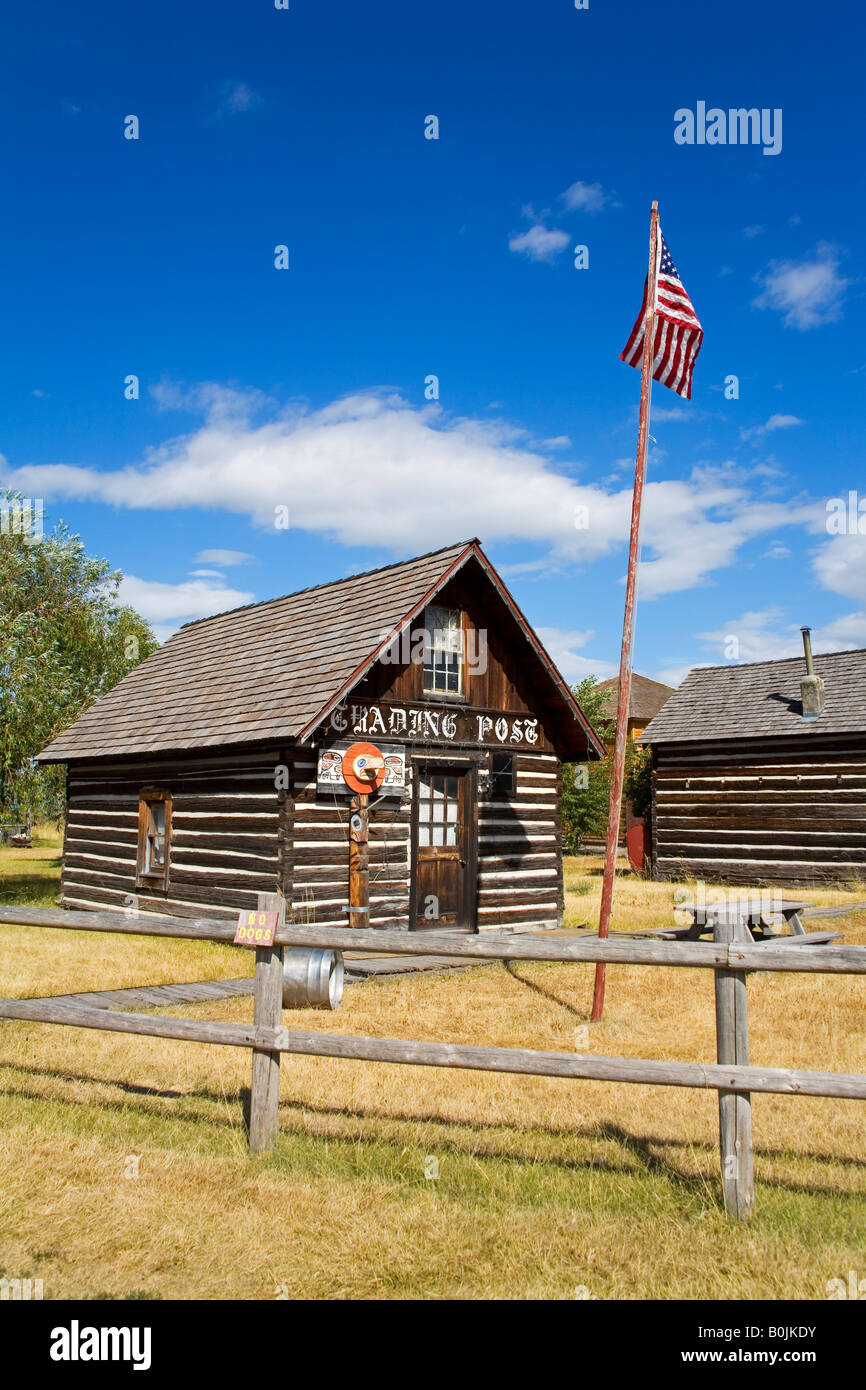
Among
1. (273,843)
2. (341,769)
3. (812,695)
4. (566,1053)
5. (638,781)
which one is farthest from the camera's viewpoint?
(638,781)

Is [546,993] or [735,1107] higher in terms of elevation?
[735,1107]

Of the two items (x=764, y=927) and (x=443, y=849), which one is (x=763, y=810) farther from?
(x=443, y=849)

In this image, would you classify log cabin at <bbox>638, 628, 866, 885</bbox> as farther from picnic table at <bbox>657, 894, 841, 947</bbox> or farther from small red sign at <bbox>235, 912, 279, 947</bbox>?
small red sign at <bbox>235, 912, 279, 947</bbox>

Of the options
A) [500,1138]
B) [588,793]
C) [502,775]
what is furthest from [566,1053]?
[588,793]

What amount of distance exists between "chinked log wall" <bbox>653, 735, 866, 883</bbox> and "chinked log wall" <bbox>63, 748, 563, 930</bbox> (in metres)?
9.13

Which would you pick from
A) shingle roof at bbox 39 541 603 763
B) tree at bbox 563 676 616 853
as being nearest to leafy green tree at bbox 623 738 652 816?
tree at bbox 563 676 616 853

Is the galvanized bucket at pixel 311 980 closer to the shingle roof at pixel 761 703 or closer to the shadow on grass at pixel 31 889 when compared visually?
the shadow on grass at pixel 31 889

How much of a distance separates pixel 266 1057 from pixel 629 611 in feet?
18.3

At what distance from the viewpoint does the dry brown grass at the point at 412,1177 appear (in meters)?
4.11

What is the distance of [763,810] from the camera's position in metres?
24.4

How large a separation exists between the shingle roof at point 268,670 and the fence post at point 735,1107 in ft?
27.6
